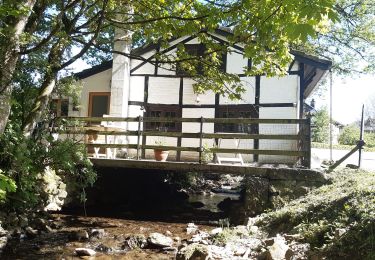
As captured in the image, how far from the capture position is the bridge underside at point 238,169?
8870mm

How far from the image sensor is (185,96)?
588 inches

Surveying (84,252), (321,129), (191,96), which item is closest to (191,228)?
(84,252)

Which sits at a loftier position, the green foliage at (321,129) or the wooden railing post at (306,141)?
the green foliage at (321,129)

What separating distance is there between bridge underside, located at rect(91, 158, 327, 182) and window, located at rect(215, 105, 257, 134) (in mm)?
4641

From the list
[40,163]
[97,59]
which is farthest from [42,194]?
[97,59]

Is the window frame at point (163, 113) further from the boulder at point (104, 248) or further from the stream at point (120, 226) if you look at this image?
the boulder at point (104, 248)

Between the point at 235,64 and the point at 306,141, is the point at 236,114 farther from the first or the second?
the point at 306,141

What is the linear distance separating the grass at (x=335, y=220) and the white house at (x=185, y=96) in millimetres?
5330

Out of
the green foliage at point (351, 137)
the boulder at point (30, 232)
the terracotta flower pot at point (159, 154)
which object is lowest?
the boulder at point (30, 232)

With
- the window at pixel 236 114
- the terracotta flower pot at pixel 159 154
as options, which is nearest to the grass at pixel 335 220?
the terracotta flower pot at pixel 159 154

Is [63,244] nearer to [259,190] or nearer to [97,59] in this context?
[259,190]

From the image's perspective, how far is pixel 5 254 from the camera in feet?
21.5

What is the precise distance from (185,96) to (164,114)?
3.71 feet

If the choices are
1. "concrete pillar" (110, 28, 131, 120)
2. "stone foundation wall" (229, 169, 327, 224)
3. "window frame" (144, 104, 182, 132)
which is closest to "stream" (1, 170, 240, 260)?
"stone foundation wall" (229, 169, 327, 224)
